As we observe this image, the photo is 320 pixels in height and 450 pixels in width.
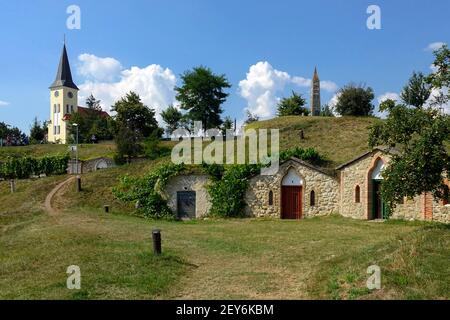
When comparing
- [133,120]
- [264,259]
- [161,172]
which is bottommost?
[264,259]

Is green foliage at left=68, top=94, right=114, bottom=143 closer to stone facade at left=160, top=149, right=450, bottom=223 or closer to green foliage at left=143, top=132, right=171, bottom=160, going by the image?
green foliage at left=143, top=132, right=171, bottom=160

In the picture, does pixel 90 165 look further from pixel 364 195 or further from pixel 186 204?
pixel 364 195

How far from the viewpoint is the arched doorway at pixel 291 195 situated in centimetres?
2661

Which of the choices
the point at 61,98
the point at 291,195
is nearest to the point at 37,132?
the point at 61,98

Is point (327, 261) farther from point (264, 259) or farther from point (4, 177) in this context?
point (4, 177)

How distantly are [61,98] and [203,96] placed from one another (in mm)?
47494

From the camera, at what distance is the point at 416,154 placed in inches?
535

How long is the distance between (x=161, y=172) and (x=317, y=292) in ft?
68.0

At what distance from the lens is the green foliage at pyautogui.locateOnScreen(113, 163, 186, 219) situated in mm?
28094

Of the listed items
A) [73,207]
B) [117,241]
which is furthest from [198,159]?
[117,241]

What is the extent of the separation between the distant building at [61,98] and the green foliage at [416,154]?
79.4 m

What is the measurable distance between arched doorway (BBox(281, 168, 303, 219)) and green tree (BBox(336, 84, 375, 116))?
1533cm

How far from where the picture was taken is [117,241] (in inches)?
604

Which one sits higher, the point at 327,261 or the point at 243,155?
the point at 243,155
